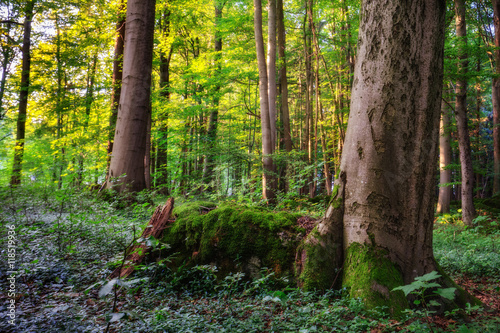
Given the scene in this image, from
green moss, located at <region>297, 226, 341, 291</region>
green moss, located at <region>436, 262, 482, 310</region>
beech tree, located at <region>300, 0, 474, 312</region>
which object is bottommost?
green moss, located at <region>436, 262, 482, 310</region>

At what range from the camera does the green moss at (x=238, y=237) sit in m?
3.53

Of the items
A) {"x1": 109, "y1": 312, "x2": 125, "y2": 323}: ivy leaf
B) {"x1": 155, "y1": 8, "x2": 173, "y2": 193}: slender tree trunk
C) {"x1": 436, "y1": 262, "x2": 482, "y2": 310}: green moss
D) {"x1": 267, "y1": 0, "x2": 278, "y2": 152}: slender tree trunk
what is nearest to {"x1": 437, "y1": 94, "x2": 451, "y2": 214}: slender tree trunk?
{"x1": 267, "y1": 0, "x2": 278, "y2": 152}: slender tree trunk

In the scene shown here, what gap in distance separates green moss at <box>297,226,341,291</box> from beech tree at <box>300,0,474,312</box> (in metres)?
0.01

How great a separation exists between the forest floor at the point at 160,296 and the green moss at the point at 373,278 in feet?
0.53

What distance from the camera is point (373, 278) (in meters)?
2.80

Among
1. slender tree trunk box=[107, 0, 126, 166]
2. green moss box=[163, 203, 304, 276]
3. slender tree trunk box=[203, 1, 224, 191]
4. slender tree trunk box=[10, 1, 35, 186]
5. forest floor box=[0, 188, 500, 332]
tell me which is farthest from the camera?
slender tree trunk box=[203, 1, 224, 191]

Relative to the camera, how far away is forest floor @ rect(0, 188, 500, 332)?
89.0 inches

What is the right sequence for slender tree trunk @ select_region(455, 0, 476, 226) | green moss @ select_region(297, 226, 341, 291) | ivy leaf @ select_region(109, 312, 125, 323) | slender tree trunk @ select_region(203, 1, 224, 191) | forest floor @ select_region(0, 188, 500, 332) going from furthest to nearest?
1. slender tree trunk @ select_region(203, 1, 224, 191)
2. slender tree trunk @ select_region(455, 0, 476, 226)
3. green moss @ select_region(297, 226, 341, 291)
4. forest floor @ select_region(0, 188, 500, 332)
5. ivy leaf @ select_region(109, 312, 125, 323)

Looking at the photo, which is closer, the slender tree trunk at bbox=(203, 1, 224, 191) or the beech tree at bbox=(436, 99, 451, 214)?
the beech tree at bbox=(436, 99, 451, 214)

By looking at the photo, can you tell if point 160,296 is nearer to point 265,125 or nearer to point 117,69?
point 265,125

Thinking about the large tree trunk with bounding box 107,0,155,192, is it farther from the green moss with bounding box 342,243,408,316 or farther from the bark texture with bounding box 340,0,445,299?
the bark texture with bounding box 340,0,445,299

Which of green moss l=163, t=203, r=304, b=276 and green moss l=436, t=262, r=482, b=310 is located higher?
green moss l=163, t=203, r=304, b=276

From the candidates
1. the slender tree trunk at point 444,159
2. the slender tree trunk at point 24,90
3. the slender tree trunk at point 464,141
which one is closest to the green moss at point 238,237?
the slender tree trunk at point 464,141

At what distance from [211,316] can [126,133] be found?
5.91m
